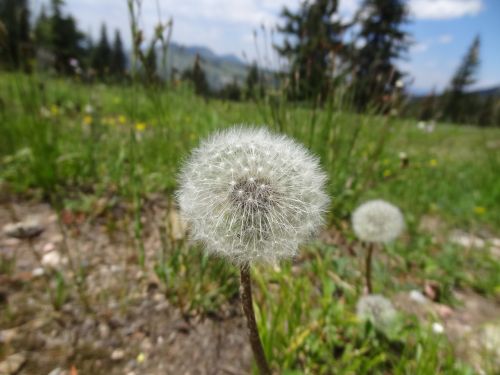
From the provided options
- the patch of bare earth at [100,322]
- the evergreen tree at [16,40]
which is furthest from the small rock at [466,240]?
the evergreen tree at [16,40]

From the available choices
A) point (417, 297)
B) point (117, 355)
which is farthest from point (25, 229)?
point (417, 297)

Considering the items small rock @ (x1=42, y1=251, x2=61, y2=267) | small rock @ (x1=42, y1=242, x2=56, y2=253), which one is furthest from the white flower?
small rock @ (x1=42, y1=242, x2=56, y2=253)

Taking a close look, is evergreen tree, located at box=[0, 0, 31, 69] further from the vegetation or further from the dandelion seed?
the dandelion seed

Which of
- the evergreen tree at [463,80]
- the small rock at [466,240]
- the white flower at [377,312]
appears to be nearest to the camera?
the white flower at [377,312]

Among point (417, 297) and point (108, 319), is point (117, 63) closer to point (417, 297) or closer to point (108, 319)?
point (108, 319)

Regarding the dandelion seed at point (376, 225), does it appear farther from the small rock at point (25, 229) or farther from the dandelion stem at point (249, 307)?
the small rock at point (25, 229)

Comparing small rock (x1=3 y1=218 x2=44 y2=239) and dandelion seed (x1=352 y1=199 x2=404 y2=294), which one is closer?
dandelion seed (x1=352 y1=199 x2=404 y2=294)

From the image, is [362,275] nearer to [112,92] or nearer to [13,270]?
[13,270]
